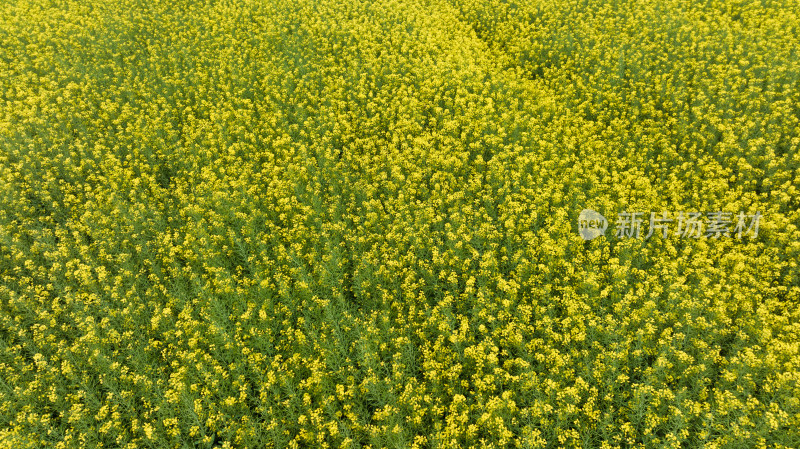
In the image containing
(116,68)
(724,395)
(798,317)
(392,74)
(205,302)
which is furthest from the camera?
(116,68)

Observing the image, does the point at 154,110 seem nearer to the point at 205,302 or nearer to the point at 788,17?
the point at 205,302

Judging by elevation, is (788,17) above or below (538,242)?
above

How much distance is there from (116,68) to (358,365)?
608 inches

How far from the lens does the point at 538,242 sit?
9.49 metres

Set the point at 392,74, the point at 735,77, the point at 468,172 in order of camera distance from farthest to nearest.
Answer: the point at 392,74
the point at 735,77
the point at 468,172

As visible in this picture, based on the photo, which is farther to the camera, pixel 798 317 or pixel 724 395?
pixel 798 317

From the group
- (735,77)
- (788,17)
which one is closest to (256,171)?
(735,77)

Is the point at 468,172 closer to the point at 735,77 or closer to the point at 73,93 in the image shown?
the point at 735,77

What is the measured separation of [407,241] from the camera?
9.74 m

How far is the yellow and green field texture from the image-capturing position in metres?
7.11

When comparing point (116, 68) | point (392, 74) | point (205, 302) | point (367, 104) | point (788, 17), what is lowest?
point (205, 302)

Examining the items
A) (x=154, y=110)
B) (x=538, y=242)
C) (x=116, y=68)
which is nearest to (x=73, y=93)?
(x=116, y=68)

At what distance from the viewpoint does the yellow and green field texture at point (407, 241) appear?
711 cm

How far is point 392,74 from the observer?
49.7 feet
